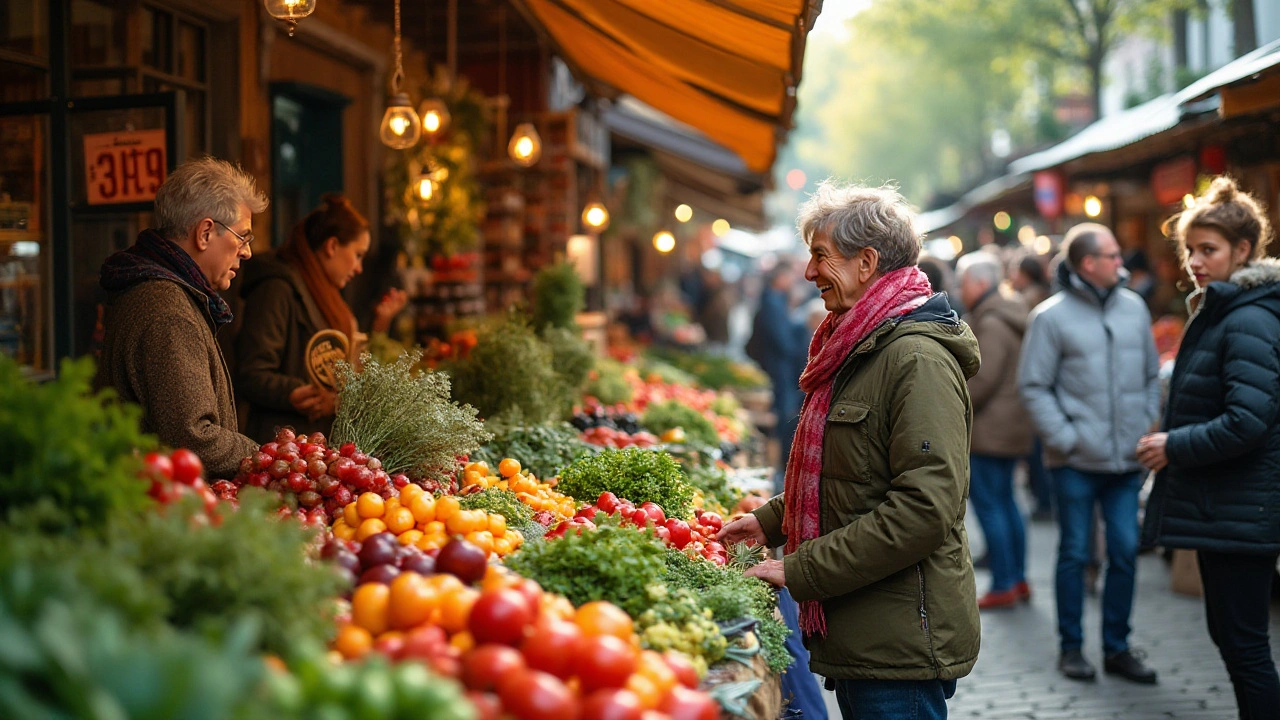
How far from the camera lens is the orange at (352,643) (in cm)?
212

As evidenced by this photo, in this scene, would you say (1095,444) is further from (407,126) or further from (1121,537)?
(407,126)

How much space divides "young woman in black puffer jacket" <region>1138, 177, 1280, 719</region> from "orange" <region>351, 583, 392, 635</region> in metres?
3.36

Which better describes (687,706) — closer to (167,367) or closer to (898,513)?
(898,513)

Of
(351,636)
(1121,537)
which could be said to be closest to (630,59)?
(1121,537)

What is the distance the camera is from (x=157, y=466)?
225cm

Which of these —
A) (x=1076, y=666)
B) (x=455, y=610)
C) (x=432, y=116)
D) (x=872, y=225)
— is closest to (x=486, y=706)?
(x=455, y=610)

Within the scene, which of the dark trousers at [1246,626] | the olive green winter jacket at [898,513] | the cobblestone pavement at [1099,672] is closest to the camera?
the olive green winter jacket at [898,513]

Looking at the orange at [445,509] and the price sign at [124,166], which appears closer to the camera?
the orange at [445,509]

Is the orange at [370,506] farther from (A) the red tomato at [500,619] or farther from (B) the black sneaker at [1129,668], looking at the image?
(B) the black sneaker at [1129,668]

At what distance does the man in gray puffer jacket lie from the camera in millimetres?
5746

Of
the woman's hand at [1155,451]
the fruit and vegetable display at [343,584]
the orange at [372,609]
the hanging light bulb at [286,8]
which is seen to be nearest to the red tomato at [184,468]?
the fruit and vegetable display at [343,584]

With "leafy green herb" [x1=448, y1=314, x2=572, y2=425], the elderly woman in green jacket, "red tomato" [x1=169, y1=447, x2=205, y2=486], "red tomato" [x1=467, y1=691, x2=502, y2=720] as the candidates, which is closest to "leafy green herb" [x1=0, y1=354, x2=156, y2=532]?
"red tomato" [x1=169, y1=447, x2=205, y2=486]

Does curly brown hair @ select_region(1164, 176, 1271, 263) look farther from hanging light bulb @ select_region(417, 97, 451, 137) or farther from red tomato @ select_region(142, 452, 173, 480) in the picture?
hanging light bulb @ select_region(417, 97, 451, 137)

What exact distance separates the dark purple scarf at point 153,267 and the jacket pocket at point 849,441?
1.83 meters
